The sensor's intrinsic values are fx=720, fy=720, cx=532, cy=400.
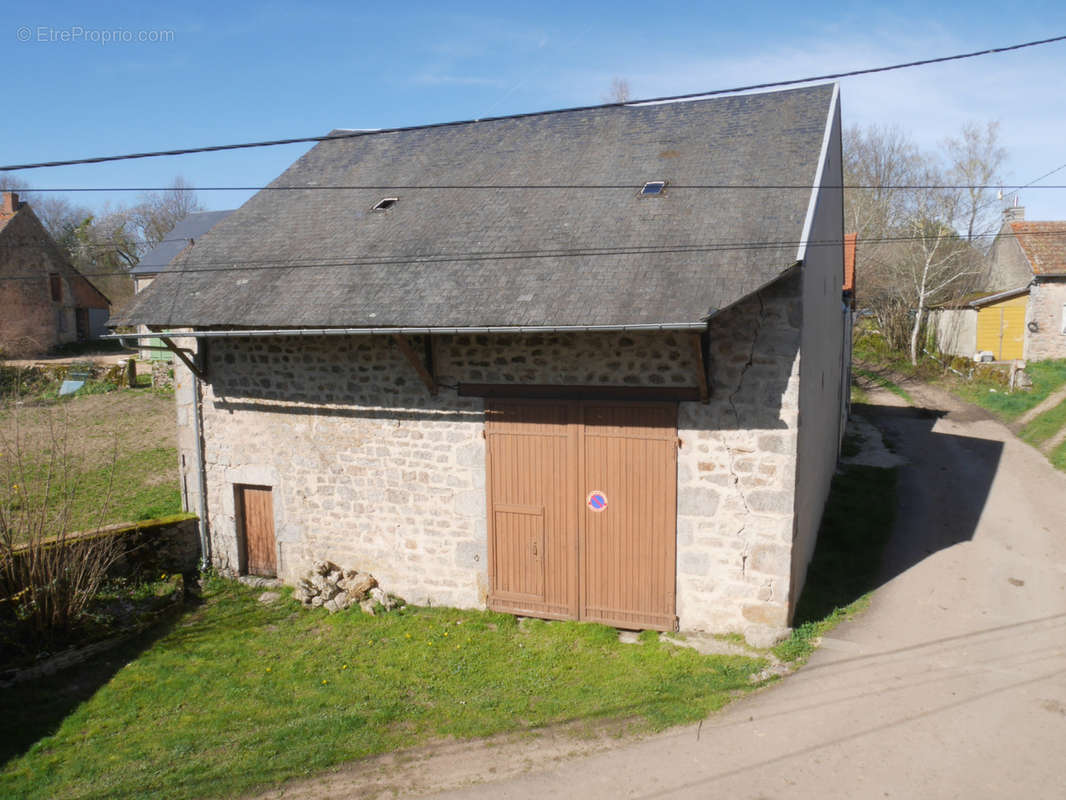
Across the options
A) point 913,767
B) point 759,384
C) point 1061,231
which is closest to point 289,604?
point 759,384

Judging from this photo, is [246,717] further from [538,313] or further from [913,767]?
[913,767]

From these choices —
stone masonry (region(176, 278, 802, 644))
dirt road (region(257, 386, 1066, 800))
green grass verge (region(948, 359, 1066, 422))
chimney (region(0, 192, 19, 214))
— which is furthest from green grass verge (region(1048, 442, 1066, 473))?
chimney (region(0, 192, 19, 214))

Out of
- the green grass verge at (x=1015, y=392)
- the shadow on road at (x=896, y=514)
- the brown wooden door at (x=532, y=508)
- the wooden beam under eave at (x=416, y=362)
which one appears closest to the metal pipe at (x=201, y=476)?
the wooden beam under eave at (x=416, y=362)

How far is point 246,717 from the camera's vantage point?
250 inches

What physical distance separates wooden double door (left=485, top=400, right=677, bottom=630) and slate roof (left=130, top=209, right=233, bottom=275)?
2123cm

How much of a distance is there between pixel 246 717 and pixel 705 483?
4725 millimetres

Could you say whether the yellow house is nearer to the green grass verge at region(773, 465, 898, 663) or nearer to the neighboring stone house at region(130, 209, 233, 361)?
the green grass verge at region(773, 465, 898, 663)

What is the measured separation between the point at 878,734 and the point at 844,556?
13.9 ft

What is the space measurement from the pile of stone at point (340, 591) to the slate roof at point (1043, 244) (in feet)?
78.2

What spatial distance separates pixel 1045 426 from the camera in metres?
16.8

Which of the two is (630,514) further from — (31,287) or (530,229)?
(31,287)

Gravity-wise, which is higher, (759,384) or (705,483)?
(759,384)

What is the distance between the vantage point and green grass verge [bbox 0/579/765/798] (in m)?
5.67

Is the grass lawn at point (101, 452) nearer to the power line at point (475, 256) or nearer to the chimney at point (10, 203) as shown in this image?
the power line at point (475, 256)
